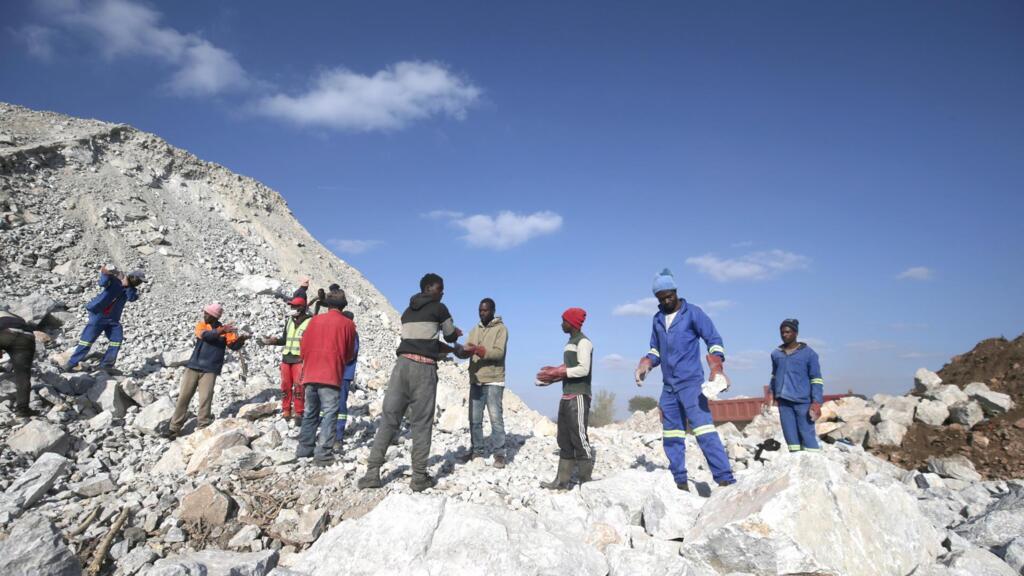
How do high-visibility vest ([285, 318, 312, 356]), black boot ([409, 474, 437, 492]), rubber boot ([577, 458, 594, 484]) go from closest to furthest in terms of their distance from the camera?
black boot ([409, 474, 437, 492]) → rubber boot ([577, 458, 594, 484]) → high-visibility vest ([285, 318, 312, 356])

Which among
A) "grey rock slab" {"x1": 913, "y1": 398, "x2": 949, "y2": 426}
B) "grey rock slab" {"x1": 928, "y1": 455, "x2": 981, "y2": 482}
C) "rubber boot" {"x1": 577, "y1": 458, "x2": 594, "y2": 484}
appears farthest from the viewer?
"grey rock slab" {"x1": 913, "y1": 398, "x2": 949, "y2": 426}

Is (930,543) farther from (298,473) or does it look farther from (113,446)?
(113,446)

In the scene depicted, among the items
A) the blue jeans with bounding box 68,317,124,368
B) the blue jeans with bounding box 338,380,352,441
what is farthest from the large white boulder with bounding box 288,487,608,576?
the blue jeans with bounding box 68,317,124,368

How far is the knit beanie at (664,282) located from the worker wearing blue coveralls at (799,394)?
84.5 inches

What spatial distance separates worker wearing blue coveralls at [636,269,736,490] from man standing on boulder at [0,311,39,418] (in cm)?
661

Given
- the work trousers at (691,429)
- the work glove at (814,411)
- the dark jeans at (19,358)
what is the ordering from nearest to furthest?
the work trousers at (691,429)
the dark jeans at (19,358)
the work glove at (814,411)

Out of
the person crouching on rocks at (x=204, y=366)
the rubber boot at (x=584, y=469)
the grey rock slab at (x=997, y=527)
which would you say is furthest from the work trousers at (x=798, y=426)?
the person crouching on rocks at (x=204, y=366)

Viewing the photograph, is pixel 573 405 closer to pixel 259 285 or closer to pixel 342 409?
pixel 342 409

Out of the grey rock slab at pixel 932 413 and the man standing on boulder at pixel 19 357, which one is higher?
the man standing on boulder at pixel 19 357

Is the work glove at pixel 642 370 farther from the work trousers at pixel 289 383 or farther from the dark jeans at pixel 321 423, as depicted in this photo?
the work trousers at pixel 289 383

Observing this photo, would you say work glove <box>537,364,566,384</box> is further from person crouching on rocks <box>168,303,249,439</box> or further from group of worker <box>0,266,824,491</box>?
person crouching on rocks <box>168,303,249,439</box>

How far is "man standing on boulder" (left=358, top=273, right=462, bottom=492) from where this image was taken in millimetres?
4525

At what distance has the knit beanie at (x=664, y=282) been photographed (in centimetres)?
486

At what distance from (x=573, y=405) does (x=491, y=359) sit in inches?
49.0
